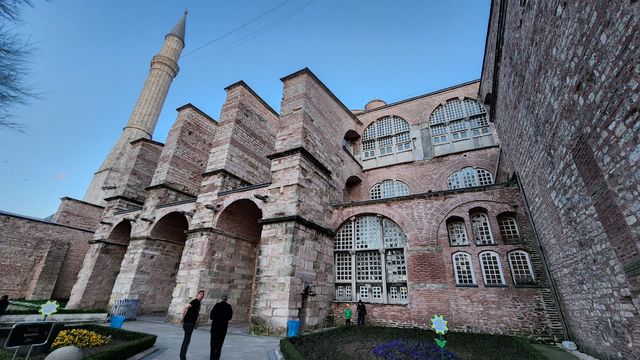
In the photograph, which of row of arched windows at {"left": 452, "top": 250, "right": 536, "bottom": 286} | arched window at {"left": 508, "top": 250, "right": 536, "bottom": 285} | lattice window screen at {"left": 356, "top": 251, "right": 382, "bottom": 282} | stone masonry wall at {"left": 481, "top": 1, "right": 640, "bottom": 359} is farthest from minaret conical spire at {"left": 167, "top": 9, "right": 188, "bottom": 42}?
arched window at {"left": 508, "top": 250, "right": 536, "bottom": 285}

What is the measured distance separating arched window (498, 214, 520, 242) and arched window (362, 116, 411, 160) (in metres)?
6.83

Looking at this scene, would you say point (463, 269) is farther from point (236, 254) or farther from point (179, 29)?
point (179, 29)

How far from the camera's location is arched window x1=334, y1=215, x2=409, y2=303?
31.0 feet

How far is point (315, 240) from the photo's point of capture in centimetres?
946

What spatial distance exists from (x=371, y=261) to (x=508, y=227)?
4.91 metres

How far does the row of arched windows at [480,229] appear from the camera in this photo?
28.5 feet

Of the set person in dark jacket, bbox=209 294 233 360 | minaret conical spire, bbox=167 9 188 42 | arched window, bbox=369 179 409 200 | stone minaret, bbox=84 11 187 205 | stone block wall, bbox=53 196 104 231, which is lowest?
person in dark jacket, bbox=209 294 233 360

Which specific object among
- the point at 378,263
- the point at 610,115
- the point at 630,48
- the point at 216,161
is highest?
the point at 216,161

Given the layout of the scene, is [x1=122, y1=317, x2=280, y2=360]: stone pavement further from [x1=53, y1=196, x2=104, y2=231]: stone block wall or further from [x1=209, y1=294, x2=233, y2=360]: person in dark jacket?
[x1=53, y1=196, x2=104, y2=231]: stone block wall

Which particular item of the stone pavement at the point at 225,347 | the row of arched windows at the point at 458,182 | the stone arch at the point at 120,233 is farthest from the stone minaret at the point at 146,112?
the row of arched windows at the point at 458,182

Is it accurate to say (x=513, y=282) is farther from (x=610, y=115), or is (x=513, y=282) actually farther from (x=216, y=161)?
(x=216, y=161)

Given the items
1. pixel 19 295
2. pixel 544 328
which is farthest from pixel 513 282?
pixel 19 295

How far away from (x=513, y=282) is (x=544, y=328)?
125 centimetres

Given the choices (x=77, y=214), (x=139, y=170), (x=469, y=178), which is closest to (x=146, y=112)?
(x=77, y=214)
